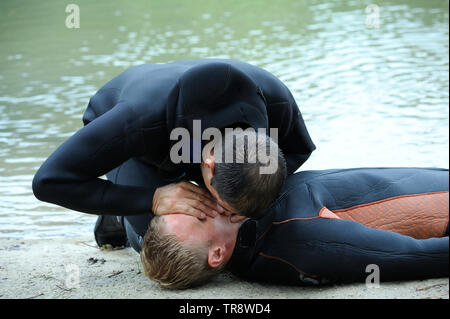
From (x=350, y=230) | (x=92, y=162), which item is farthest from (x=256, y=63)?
(x=92, y=162)

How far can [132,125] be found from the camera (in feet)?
9.68

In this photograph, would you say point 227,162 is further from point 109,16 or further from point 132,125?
point 109,16

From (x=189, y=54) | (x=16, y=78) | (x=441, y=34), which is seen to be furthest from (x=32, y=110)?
(x=441, y=34)

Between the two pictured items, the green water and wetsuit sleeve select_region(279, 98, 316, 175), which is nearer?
wetsuit sleeve select_region(279, 98, 316, 175)

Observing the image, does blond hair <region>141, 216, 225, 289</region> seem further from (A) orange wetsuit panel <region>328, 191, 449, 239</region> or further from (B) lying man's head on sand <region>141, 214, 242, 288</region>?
(A) orange wetsuit panel <region>328, 191, 449, 239</region>

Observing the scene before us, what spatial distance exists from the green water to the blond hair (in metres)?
2.15

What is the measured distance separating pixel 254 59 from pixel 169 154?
6.78 m

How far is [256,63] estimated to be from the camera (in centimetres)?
943

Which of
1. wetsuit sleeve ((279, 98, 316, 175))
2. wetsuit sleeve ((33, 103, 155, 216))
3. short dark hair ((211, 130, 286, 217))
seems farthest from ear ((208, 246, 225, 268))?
wetsuit sleeve ((279, 98, 316, 175))

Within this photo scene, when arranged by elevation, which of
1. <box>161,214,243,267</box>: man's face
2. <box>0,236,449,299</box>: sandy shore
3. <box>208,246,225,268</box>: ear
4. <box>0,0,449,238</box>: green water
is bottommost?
<box>0,0,449,238</box>: green water

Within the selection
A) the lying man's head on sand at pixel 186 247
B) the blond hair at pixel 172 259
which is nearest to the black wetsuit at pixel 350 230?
the lying man's head on sand at pixel 186 247

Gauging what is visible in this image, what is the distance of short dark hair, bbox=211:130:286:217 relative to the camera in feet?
8.85

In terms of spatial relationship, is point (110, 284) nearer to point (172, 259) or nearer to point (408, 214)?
point (172, 259)

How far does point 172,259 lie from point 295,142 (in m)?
1.10
